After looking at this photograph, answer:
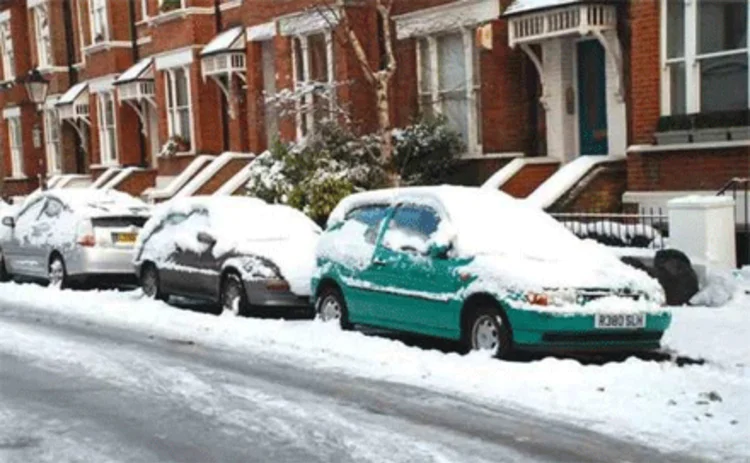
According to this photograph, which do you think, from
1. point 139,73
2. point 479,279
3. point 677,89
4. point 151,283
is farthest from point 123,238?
point 139,73

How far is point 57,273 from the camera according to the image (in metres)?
17.2

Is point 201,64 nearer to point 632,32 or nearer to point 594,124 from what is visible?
point 594,124

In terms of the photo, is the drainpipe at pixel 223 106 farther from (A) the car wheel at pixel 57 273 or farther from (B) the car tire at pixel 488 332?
(B) the car tire at pixel 488 332

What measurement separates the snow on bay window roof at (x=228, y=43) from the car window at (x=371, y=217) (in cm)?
1567

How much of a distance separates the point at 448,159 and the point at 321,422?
12872 mm

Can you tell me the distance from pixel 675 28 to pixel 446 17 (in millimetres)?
5632

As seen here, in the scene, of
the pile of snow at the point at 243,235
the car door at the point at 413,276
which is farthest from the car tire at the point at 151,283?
the car door at the point at 413,276

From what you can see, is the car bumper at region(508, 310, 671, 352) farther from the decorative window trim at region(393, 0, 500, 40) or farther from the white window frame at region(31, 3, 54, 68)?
the white window frame at region(31, 3, 54, 68)

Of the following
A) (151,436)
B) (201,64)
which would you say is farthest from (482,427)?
(201,64)

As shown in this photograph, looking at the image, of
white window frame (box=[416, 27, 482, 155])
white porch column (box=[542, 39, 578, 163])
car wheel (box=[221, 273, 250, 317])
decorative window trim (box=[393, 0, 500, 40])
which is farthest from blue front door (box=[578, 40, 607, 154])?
car wheel (box=[221, 273, 250, 317])

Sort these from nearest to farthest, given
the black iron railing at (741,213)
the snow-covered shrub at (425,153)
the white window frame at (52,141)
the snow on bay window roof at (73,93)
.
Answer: the black iron railing at (741,213) < the snow-covered shrub at (425,153) < the snow on bay window roof at (73,93) < the white window frame at (52,141)

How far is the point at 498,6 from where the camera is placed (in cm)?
1905

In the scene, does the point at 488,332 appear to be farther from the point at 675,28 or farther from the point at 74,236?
the point at 74,236

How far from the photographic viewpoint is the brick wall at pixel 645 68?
15.8 m
